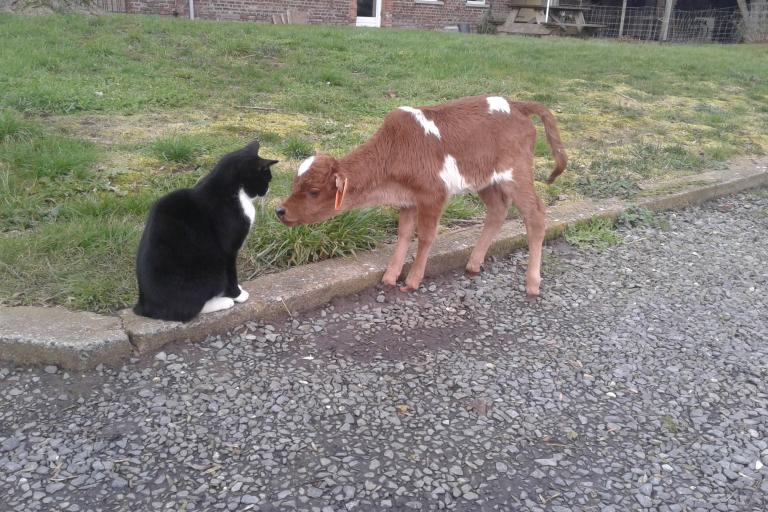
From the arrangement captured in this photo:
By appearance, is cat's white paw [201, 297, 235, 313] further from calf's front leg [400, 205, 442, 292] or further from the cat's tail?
calf's front leg [400, 205, 442, 292]

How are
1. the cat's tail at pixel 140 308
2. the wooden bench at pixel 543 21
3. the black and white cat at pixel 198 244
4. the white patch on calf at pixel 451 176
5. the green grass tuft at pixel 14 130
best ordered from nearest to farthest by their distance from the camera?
the black and white cat at pixel 198 244
the cat's tail at pixel 140 308
the white patch on calf at pixel 451 176
the green grass tuft at pixel 14 130
the wooden bench at pixel 543 21

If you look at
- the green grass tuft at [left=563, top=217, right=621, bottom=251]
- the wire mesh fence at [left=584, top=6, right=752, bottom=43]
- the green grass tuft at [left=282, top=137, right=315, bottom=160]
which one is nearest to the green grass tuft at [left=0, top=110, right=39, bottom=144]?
the green grass tuft at [left=282, top=137, right=315, bottom=160]

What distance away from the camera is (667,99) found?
9906mm

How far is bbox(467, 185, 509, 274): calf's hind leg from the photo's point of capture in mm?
4168

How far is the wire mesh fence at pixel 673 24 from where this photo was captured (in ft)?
72.0

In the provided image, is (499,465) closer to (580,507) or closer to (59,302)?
(580,507)

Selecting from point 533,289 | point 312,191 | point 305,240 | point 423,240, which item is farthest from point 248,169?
point 533,289

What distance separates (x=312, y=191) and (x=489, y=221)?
4.35 ft

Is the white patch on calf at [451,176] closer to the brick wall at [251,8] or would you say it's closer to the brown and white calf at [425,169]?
the brown and white calf at [425,169]

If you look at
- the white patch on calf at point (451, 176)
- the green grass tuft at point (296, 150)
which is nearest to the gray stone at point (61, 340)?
the white patch on calf at point (451, 176)

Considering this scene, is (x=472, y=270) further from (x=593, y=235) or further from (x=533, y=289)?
(x=593, y=235)

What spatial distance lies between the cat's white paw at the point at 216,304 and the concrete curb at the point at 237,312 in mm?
31

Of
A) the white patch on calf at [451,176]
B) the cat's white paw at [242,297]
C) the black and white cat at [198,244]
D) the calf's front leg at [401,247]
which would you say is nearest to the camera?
Result: the black and white cat at [198,244]

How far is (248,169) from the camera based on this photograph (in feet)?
Answer: 11.0
